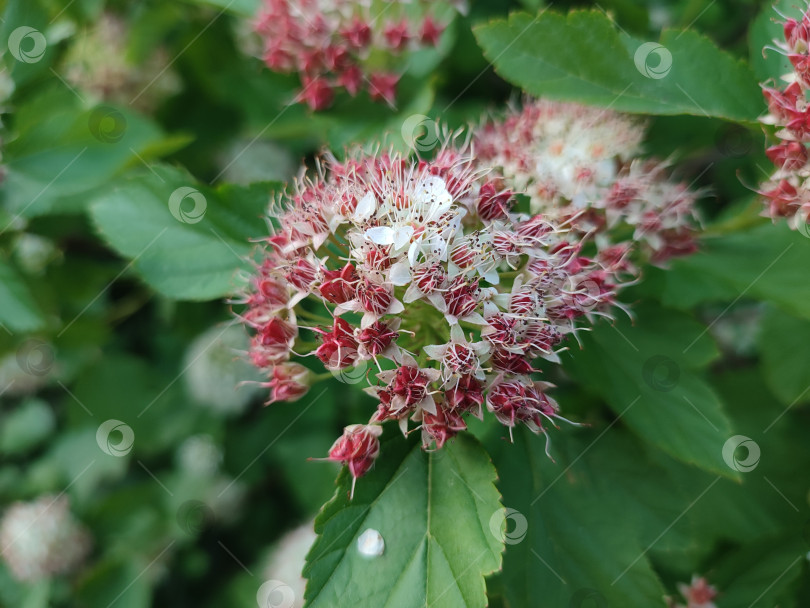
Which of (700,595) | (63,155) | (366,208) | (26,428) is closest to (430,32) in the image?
(366,208)

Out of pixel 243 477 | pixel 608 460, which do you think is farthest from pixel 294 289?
pixel 243 477

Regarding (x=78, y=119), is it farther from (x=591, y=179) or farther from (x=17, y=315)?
(x=591, y=179)

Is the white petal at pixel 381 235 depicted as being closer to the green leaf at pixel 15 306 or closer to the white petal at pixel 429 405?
the white petal at pixel 429 405

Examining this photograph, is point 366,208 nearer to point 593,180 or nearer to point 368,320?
point 368,320

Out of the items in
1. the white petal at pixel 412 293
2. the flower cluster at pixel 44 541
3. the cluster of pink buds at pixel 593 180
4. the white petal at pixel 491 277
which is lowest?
the flower cluster at pixel 44 541

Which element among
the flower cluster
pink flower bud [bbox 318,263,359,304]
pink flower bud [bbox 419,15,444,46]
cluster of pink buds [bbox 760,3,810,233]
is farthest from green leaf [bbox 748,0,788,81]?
the flower cluster

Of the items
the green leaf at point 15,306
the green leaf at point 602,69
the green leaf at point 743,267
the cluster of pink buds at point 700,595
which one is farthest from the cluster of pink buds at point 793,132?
the green leaf at point 15,306

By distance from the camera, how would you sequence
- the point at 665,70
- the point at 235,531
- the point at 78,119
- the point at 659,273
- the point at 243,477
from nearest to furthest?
the point at 665,70, the point at 659,273, the point at 78,119, the point at 243,477, the point at 235,531

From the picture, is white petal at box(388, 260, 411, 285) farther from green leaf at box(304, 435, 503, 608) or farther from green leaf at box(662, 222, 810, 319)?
green leaf at box(662, 222, 810, 319)
